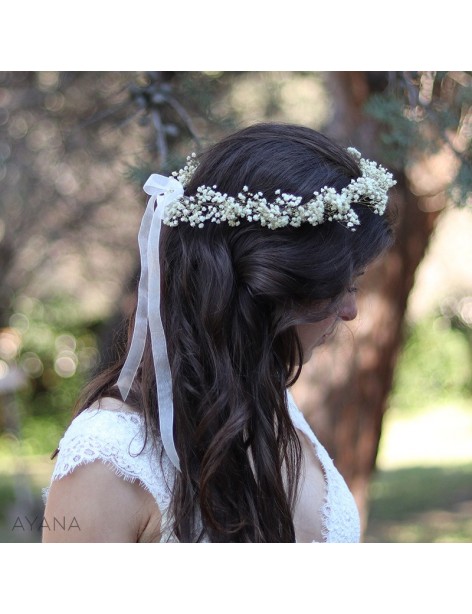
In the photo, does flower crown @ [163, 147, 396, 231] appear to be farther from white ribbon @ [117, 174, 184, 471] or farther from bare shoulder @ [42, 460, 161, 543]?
bare shoulder @ [42, 460, 161, 543]

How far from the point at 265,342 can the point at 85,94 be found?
2.93 meters

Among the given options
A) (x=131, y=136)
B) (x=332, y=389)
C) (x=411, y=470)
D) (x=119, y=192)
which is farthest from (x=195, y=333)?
(x=411, y=470)

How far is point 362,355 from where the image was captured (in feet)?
11.5

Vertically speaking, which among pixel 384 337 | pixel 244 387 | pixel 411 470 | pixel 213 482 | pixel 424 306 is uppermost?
pixel 424 306

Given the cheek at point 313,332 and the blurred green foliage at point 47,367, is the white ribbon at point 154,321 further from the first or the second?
the blurred green foliage at point 47,367

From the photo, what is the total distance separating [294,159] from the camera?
1.42m

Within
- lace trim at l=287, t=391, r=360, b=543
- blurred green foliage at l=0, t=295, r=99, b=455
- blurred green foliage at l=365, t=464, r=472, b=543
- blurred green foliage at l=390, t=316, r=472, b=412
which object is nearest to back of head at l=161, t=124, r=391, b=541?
lace trim at l=287, t=391, r=360, b=543

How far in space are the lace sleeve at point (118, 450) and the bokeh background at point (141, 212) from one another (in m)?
0.38

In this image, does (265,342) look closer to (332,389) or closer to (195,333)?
(195,333)

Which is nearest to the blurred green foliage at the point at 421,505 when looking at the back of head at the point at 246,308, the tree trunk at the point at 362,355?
the tree trunk at the point at 362,355

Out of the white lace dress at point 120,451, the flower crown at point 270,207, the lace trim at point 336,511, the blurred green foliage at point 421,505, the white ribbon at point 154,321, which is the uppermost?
the flower crown at point 270,207

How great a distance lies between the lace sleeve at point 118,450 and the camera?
4.20 feet
